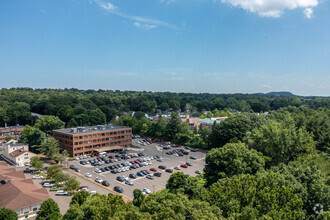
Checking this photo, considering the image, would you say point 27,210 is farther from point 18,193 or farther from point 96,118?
point 96,118

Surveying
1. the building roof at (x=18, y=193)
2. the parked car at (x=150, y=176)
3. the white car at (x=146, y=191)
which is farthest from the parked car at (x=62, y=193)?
the parked car at (x=150, y=176)

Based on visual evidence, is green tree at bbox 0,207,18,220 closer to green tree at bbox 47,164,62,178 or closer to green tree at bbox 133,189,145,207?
green tree at bbox 133,189,145,207

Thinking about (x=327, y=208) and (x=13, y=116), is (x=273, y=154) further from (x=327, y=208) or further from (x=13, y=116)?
(x=13, y=116)

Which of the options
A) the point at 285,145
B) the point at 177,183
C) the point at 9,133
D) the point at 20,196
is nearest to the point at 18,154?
the point at 20,196

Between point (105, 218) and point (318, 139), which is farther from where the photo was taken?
point (318, 139)

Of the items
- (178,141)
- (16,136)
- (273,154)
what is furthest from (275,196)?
(16,136)

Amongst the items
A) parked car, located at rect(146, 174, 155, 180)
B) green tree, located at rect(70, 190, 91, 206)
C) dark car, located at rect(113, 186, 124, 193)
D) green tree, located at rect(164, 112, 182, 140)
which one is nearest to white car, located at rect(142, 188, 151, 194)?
dark car, located at rect(113, 186, 124, 193)
